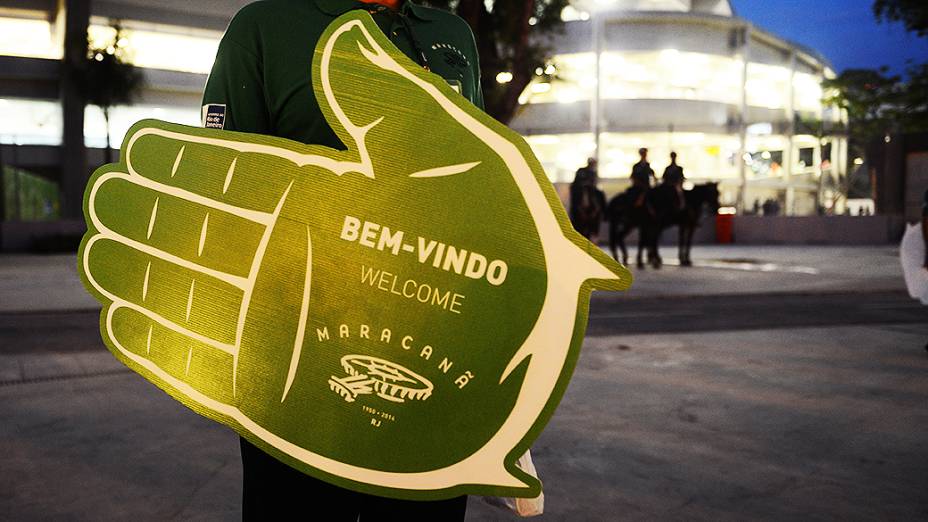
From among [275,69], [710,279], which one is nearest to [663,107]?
[710,279]

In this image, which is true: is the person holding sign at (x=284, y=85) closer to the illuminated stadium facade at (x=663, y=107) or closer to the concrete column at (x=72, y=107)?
the concrete column at (x=72, y=107)

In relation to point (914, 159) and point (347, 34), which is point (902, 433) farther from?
point (914, 159)

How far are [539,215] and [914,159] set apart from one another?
29720mm

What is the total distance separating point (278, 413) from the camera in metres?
1.14

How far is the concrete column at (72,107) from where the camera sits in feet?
102

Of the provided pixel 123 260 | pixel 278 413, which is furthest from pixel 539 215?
pixel 123 260

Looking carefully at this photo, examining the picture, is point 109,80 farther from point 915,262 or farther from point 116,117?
point 915,262

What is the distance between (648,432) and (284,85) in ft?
10.0

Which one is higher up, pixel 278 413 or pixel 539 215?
pixel 539 215

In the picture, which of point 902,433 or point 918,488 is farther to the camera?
point 902,433

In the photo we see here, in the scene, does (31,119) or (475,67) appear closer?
(475,67)

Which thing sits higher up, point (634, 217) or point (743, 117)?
point (743, 117)

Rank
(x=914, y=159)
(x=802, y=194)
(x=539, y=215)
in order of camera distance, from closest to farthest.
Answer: (x=539, y=215)
(x=914, y=159)
(x=802, y=194)

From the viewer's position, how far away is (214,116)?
4.14 feet
